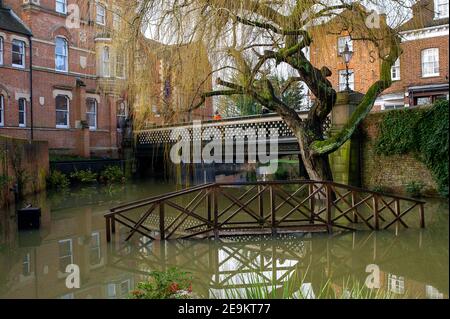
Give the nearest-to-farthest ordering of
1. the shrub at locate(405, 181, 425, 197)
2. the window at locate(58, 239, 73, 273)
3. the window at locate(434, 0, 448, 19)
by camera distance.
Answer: the window at locate(434, 0, 448, 19) → the window at locate(58, 239, 73, 273) → the shrub at locate(405, 181, 425, 197)

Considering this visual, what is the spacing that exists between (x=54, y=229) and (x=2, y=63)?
47.5ft

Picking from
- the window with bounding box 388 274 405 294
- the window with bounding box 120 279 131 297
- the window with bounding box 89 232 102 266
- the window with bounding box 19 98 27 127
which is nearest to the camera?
the window with bounding box 388 274 405 294

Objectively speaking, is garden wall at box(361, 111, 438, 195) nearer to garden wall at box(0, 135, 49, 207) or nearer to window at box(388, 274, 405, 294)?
window at box(388, 274, 405, 294)

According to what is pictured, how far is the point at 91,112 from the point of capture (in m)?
26.4

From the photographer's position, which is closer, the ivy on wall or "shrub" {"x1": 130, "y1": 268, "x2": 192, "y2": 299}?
"shrub" {"x1": 130, "y1": 268, "x2": 192, "y2": 299}

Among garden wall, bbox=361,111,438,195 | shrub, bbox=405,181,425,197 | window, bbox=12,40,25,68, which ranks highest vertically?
window, bbox=12,40,25,68

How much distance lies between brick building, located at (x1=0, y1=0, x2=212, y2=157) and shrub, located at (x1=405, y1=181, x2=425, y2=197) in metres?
13.4

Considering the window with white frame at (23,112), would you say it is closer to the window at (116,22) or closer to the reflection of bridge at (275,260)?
the window at (116,22)

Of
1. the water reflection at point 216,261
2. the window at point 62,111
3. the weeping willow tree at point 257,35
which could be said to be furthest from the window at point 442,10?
the window at point 62,111

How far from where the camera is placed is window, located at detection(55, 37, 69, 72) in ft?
79.2

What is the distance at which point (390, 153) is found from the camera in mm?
13602

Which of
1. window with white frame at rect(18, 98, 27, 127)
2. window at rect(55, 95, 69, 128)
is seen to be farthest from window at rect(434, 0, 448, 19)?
window at rect(55, 95, 69, 128)

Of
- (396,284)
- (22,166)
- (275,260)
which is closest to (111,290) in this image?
(275,260)
